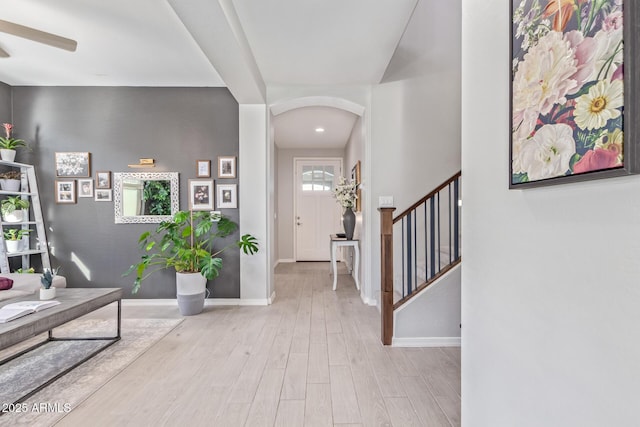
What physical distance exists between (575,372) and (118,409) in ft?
7.37

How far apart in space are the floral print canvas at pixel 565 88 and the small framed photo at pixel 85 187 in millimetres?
4605

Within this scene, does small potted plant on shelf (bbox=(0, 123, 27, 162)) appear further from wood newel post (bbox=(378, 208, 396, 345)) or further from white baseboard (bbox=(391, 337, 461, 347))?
white baseboard (bbox=(391, 337, 461, 347))

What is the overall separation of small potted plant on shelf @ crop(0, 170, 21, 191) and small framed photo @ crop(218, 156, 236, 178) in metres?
2.35

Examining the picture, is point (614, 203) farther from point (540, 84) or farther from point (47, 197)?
point (47, 197)

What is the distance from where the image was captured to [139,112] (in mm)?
3990

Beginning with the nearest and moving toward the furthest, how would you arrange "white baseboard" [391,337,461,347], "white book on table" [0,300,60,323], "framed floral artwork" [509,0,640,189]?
"framed floral artwork" [509,0,640,189], "white book on table" [0,300,60,323], "white baseboard" [391,337,461,347]

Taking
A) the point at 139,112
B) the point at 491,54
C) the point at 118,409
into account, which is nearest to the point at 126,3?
the point at 139,112

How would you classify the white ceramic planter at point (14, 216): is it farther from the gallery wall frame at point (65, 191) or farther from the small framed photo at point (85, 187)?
the small framed photo at point (85, 187)

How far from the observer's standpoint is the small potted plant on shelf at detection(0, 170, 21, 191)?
12.0 feet

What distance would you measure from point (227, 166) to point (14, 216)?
8.10ft

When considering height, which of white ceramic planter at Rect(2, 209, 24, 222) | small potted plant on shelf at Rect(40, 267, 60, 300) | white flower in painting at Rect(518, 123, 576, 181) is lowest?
small potted plant on shelf at Rect(40, 267, 60, 300)

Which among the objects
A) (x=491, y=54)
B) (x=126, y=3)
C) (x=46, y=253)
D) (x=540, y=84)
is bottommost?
(x=46, y=253)

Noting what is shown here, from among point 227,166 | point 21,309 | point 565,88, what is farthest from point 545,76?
point 227,166

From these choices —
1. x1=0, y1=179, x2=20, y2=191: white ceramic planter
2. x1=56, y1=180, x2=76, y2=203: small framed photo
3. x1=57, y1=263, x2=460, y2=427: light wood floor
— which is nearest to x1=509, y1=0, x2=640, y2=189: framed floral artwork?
x1=57, y1=263, x2=460, y2=427: light wood floor
